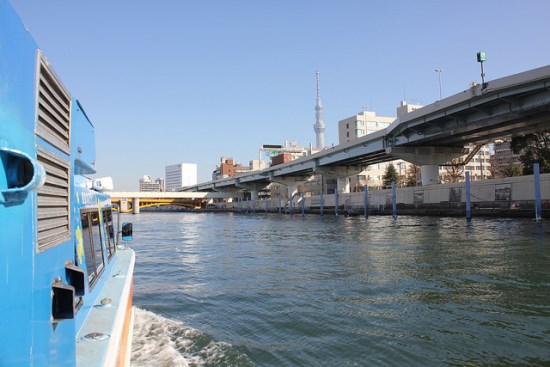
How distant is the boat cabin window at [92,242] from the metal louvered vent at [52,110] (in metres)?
1.82

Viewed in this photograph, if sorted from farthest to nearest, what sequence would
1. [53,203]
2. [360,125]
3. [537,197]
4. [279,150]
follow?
[279,150]
[360,125]
[537,197]
[53,203]

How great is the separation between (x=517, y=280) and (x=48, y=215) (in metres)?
9.94

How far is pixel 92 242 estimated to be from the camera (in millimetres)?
4945

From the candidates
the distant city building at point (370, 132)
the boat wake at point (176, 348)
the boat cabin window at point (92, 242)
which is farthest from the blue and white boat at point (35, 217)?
the distant city building at point (370, 132)

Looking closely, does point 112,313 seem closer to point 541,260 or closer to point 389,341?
point 389,341

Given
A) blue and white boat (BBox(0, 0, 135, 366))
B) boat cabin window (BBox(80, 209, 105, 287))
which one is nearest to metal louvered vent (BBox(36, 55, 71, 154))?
blue and white boat (BBox(0, 0, 135, 366))

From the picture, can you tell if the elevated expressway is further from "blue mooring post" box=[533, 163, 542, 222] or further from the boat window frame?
the boat window frame

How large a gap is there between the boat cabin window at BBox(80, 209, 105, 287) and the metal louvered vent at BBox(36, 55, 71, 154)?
1.82m

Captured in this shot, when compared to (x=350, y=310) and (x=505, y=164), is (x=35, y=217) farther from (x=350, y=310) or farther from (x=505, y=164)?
(x=505, y=164)

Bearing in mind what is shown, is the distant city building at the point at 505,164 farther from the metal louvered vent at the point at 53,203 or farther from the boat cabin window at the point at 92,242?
the metal louvered vent at the point at 53,203

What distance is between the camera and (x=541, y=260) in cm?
1185

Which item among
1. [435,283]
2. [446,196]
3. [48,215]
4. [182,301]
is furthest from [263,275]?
[446,196]

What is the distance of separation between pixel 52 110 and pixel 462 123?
112 feet

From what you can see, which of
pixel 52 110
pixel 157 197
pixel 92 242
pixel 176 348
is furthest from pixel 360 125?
pixel 52 110
